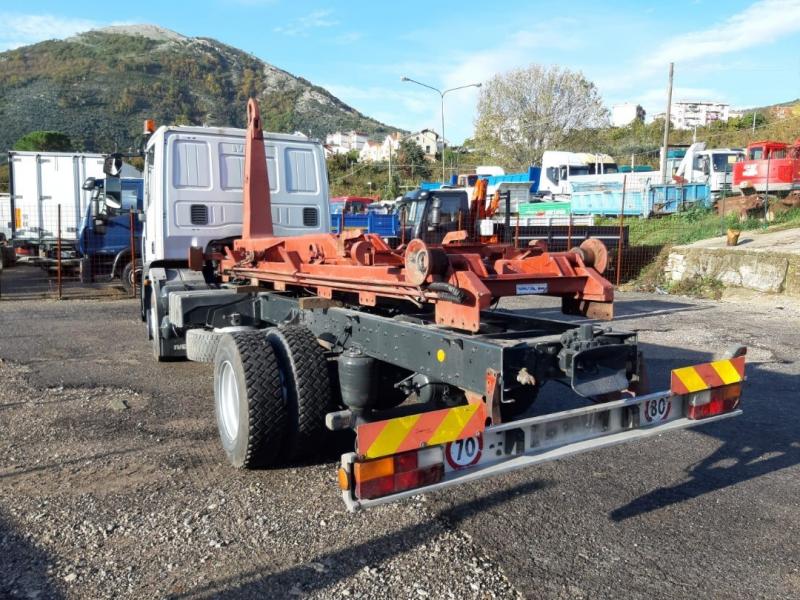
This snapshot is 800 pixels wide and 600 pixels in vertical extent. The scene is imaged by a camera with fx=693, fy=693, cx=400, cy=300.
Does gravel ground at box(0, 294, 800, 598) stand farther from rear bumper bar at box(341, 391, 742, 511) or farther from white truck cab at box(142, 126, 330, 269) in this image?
white truck cab at box(142, 126, 330, 269)

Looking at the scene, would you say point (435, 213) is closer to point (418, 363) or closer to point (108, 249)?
point (108, 249)

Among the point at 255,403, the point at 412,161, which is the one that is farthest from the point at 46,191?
the point at 412,161

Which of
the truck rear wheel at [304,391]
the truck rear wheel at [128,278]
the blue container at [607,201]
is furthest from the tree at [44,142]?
the truck rear wheel at [304,391]

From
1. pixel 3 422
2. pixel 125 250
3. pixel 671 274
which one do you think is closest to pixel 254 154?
pixel 3 422

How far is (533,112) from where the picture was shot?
49.0 m

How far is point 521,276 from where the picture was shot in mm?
3738

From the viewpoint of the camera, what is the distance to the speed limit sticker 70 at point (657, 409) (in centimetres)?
375

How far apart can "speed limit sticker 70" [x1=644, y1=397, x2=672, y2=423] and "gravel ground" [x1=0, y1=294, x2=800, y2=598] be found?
1.99ft

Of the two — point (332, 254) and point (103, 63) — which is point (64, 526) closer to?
point (332, 254)

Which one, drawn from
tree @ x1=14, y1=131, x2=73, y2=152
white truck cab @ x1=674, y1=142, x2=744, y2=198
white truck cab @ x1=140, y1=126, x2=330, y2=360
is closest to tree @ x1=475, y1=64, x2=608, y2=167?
white truck cab @ x1=674, y1=142, x2=744, y2=198

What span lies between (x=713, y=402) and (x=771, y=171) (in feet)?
70.8

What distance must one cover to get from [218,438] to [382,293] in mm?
2080

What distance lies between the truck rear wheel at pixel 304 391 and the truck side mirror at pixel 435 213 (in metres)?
11.3

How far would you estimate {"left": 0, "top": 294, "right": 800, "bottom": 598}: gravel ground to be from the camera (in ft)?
10.5
